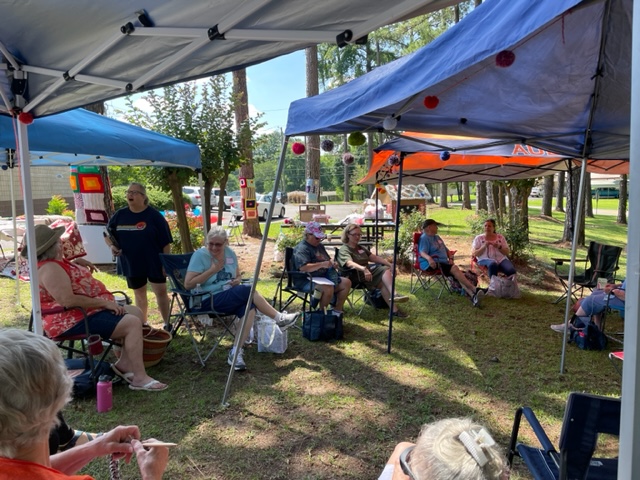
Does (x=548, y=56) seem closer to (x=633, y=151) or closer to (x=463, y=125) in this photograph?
(x=463, y=125)

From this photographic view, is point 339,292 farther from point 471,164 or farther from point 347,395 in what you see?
point 471,164

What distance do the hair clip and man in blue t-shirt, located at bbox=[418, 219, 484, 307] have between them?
512cm

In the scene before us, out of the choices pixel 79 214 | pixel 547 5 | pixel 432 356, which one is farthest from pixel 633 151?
pixel 79 214

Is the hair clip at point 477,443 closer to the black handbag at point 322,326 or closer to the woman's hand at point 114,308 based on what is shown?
the woman's hand at point 114,308

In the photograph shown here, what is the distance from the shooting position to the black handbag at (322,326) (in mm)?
4477

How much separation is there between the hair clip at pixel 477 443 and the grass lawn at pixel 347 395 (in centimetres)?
156

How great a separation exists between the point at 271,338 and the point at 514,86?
293 cm

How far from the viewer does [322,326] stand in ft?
14.7

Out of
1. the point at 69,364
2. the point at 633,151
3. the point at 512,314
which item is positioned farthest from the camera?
the point at 512,314

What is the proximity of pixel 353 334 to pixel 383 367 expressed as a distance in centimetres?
88

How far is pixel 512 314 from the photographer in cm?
555

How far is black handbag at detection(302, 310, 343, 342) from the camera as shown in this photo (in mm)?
4477

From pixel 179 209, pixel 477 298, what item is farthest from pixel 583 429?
pixel 179 209

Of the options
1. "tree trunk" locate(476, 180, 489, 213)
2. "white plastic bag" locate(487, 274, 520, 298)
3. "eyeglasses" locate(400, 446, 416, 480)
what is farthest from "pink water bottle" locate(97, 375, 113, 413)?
"tree trunk" locate(476, 180, 489, 213)
